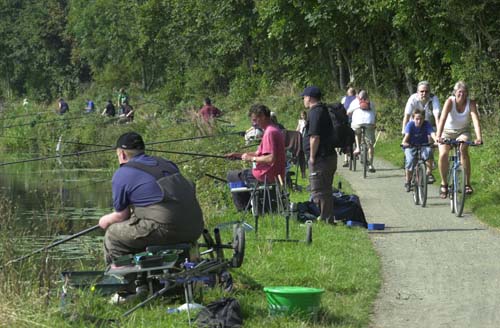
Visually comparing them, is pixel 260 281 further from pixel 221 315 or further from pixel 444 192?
pixel 444 192

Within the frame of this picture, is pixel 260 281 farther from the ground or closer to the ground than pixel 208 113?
closer to the ground

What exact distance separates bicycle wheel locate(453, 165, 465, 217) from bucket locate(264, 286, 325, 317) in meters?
6.82

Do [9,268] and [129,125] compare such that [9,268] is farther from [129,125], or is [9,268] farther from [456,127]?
[129,125]

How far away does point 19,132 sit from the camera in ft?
164

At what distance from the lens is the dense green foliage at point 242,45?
89.2ft

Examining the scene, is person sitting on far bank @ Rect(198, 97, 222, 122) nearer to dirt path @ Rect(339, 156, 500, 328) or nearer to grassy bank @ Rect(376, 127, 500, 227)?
grassy bank @ Rect(376, 127, 500, 227)

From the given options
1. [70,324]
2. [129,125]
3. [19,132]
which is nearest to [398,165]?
[70,324]

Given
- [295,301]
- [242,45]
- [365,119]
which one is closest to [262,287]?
[295,301]

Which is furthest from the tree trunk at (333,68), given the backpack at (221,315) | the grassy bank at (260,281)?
the backpack at (221,315)

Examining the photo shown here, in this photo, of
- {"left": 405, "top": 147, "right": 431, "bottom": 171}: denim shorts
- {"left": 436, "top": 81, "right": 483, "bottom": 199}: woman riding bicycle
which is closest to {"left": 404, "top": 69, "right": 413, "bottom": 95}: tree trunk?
{"left": 405, "top": 147, "right": 431, "bottom": 171}: denim shorts

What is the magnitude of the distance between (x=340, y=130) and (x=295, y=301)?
5.60 m

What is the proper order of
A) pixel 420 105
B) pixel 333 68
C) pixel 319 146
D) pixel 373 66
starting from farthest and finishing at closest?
pixel 333 68 < pixel 373 66 < pixel 420 105 < pixel 319 146

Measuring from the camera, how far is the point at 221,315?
792 cm

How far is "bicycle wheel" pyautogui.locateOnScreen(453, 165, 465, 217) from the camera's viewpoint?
48.5 feet
